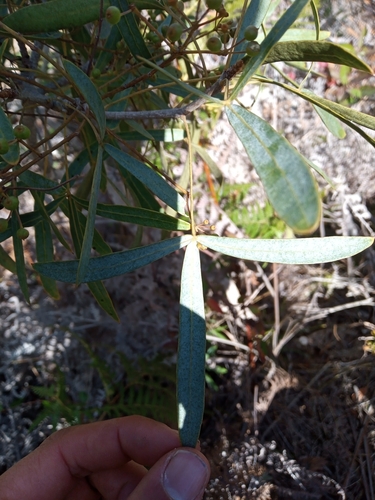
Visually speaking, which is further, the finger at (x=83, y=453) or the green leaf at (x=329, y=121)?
the finger at (x=83, y=453)

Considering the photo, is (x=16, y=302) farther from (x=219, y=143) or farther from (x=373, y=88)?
(x=373, y=88)

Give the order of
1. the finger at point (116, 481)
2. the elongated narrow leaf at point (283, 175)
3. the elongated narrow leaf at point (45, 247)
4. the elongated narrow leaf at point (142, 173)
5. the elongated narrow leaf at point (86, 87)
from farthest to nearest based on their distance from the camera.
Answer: the finger at point (116, 481) < the elongated narrow leaf at point (45, 247) < the elongated narrow leaf at point (142, 173) < the elongated narrow leaf at point (86, 87) < the elongated narrow leaf at point (283, 175)

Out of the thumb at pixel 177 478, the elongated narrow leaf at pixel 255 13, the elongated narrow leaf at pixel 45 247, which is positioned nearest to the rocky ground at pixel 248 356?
the thumb at pixel 177 478

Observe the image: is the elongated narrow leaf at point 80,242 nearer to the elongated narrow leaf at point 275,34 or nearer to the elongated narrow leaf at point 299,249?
the elongated narrow leaf at point 299,249

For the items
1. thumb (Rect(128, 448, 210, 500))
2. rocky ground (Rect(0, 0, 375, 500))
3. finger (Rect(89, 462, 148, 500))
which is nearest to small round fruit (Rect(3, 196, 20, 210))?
thumb (Rect(128, 448, 210, 500))

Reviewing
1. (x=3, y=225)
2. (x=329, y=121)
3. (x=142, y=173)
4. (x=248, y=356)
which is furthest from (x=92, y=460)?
(x=329, y=121)

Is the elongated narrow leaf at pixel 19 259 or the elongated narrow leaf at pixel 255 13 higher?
the elongated narrow leaf at pixel 255 13

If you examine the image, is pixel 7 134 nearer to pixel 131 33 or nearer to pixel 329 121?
pixel 131 33

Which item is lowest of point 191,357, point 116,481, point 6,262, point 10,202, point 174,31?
point 116,481
